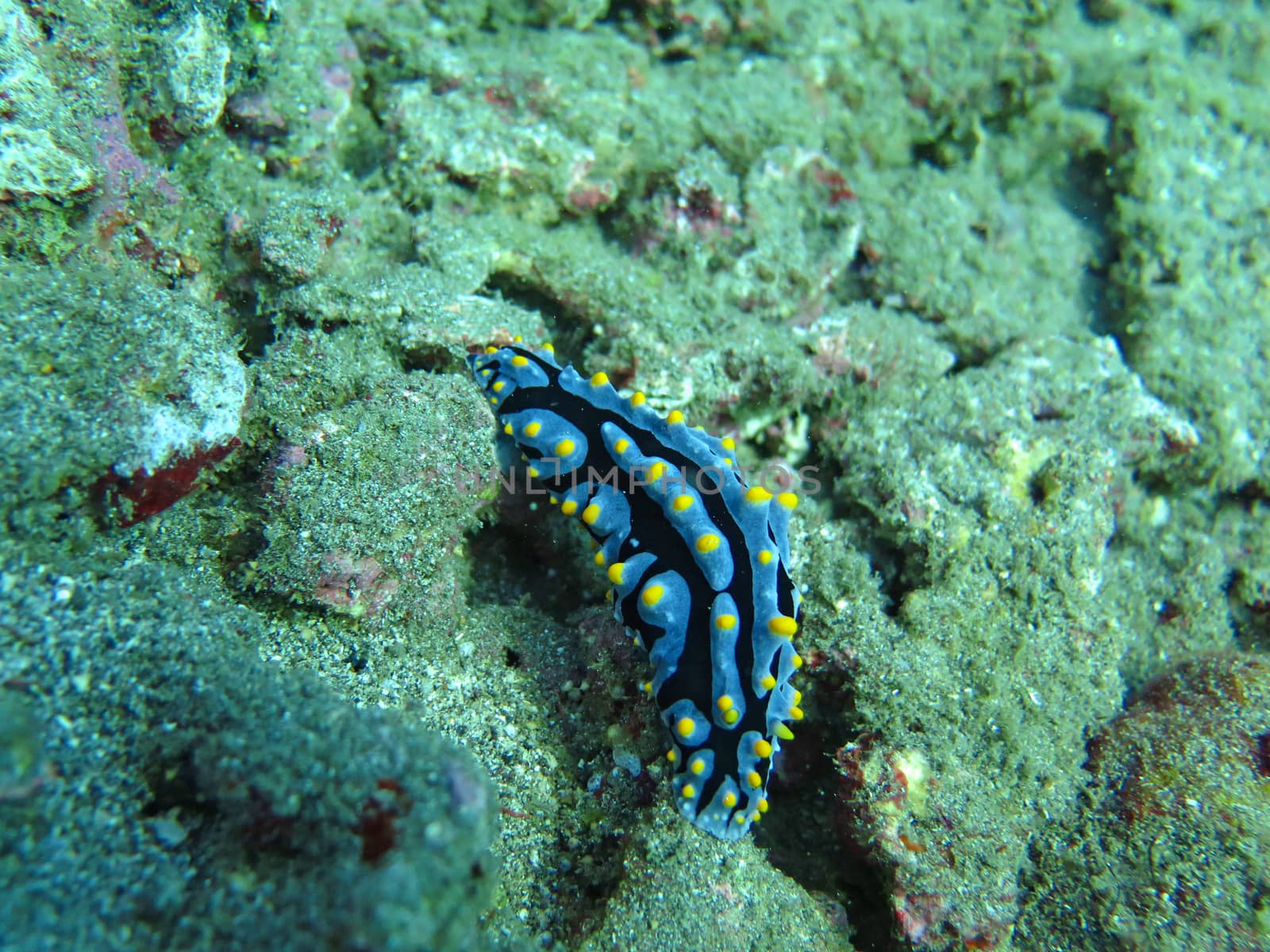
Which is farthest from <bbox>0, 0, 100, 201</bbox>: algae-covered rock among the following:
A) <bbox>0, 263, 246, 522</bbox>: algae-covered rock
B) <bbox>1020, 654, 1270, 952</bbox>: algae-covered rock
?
<bbox>1020, 654, 1270, 952</bbox>: algae-covered rock

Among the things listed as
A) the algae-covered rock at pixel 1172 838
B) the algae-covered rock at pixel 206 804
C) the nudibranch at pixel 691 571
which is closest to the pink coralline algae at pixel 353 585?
the algae-covered rock at pixel 206 804

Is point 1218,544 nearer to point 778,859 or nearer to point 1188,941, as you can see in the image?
point 1188,941

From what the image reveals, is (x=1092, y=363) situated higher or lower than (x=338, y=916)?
higher

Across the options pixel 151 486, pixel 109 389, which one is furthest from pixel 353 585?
pixel 109 389

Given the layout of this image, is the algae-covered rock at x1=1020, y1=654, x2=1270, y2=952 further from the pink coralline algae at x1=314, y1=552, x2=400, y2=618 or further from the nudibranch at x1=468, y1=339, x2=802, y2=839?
the pink coralline algae at x1=314, y1=552, x2=400, y2=618

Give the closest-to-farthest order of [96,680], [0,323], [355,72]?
[96,680], [0,323], [355,72]

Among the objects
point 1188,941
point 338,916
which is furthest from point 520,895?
point 1188,941

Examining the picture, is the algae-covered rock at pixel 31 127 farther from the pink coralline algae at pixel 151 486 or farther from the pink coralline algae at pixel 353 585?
the pink coralline algae at pixel 353 585

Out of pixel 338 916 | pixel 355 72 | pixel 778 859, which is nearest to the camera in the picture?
pixel 338 916
